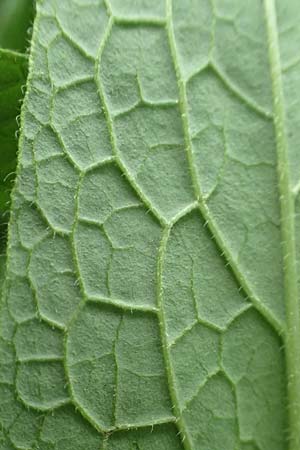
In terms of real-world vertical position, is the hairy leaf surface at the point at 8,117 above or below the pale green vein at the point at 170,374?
above

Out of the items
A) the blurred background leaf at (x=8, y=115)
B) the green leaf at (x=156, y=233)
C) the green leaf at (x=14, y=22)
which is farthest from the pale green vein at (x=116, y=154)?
the green leaf at (x=14, y=22)

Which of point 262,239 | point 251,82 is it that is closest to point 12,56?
point 251,82

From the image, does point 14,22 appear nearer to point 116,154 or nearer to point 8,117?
point 8,117

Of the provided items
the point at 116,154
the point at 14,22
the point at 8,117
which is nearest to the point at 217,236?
the point at 116,154

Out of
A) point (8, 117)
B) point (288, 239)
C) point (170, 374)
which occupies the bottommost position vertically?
point (170, 374)

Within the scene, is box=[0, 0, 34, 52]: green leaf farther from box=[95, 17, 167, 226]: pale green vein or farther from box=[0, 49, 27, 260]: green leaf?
box=[95, 17, 167, 226]: pale green vein

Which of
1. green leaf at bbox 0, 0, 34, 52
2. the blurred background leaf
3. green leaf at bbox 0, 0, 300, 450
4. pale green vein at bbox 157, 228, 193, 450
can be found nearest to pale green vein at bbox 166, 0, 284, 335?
green leaf at bbox 0, 0, 300, 450

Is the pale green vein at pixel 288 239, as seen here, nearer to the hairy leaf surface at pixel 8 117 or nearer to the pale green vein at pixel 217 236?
the pale green vein at pixel 217 236
